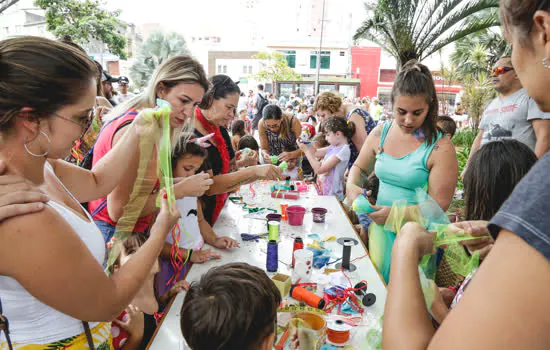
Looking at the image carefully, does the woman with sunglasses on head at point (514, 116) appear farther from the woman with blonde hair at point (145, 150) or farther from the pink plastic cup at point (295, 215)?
the woman with blonde hair at point (145, 150)

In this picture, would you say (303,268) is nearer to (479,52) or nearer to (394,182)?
(394,182)

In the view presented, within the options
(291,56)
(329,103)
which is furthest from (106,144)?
(291,56)

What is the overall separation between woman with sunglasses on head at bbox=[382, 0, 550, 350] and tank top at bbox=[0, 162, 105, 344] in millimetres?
946

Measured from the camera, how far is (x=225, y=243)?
7.34 ft

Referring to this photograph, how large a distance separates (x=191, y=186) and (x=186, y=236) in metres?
0.59

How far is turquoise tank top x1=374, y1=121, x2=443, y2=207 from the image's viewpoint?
2168 millimetres

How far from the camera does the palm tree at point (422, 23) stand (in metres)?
7.95

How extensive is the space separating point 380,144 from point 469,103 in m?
10.0

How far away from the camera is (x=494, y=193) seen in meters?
1.29

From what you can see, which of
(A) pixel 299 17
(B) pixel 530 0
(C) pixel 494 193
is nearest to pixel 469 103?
(C) pixel 494 193

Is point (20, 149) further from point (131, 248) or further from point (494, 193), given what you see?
point (494, 193)

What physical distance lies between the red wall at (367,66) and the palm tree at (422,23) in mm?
27477

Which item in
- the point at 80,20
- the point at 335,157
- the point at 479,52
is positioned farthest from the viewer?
the point at 80,20

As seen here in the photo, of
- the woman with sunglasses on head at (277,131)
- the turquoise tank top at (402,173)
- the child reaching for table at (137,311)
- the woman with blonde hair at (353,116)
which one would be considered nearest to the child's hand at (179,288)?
the child reaching for table at (137,311)
